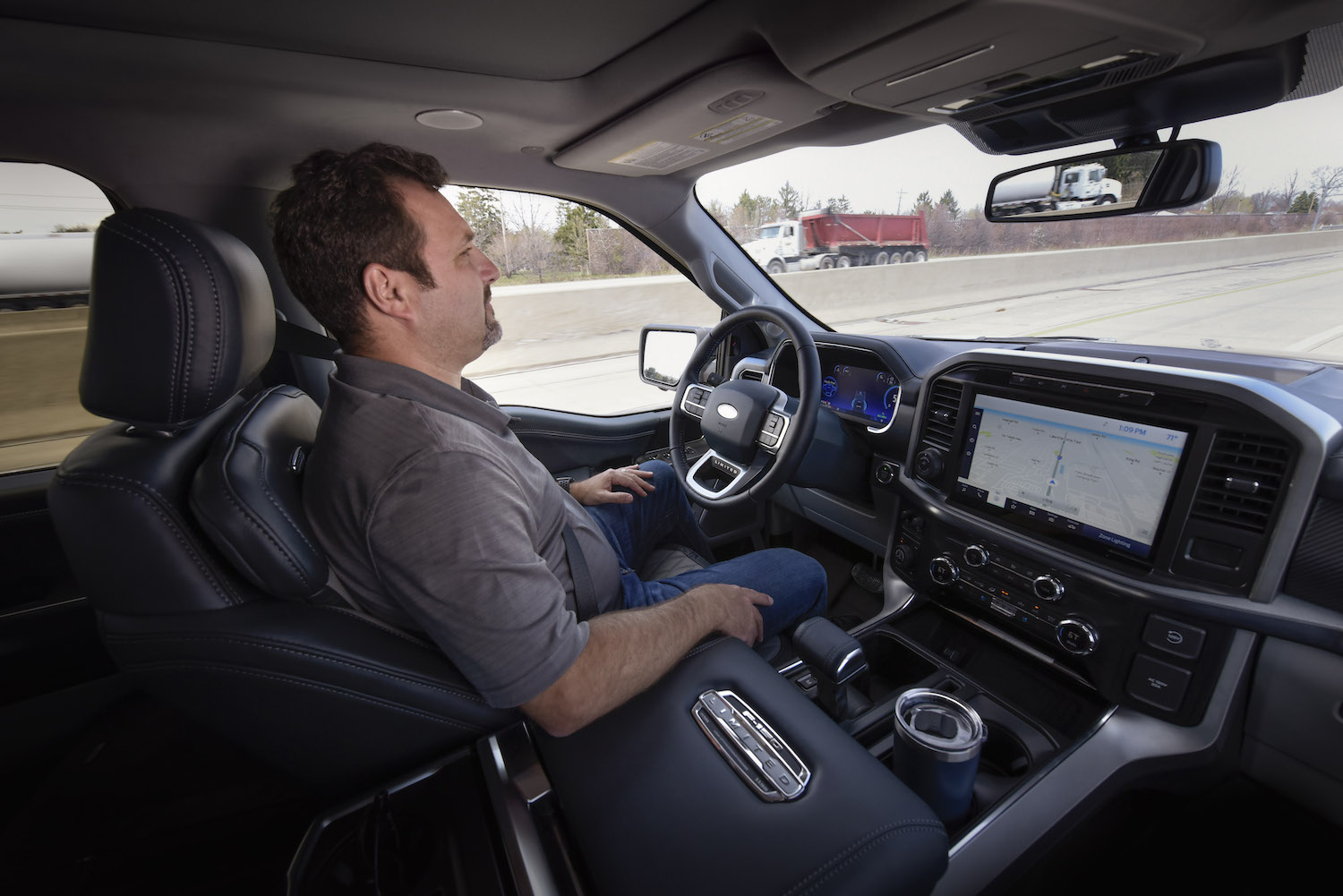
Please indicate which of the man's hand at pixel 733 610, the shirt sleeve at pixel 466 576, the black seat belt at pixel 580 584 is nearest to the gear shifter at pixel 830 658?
the man's hand at pixel 733 610

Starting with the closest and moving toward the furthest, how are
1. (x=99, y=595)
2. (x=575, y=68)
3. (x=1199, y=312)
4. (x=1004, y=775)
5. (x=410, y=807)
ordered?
(x=99, y=595), (x=410, y=807), (x=1004, y=775), (x=575, y=68), (x=1199, y=312)

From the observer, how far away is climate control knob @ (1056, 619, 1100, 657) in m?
1.48

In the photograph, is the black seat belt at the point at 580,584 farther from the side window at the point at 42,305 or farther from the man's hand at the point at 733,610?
the side window at the point at 42,305

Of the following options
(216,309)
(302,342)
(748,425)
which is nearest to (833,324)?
(748,425)

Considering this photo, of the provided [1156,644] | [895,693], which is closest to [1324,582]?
[1156,644]

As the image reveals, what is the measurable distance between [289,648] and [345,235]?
2.86 feet

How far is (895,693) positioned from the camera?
1663 millimetres

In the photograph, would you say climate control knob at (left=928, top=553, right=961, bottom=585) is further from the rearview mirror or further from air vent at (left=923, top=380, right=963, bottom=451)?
the rearview mirror

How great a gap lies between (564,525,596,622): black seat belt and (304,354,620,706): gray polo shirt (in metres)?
0.23

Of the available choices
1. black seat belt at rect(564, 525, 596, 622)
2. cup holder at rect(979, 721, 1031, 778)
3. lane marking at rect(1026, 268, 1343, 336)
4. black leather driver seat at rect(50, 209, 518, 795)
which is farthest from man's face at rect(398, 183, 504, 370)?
lane marking at rect(1026, 268, 1343, 336)

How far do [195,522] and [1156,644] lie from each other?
79.0 inches

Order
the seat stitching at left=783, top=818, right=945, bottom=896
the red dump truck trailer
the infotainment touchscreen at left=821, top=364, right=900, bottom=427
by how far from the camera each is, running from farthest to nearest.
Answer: the red dump truck trailer
the infotainment touchscreen at left=821, top=364, right=900, bottom=427
the seat stitching at left=783, top=818, right=945, bottom=896

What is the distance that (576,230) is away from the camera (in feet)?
9.64

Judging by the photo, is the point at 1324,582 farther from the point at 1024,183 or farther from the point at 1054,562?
the point at 1024,183
